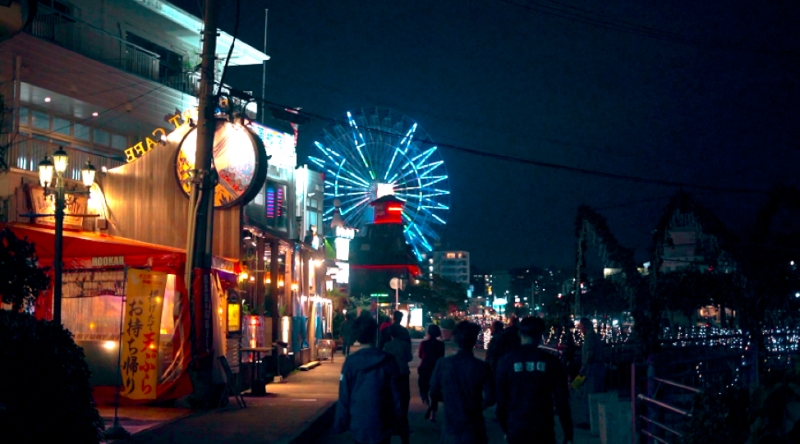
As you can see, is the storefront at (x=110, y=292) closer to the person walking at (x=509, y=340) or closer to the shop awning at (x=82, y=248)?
the shop awning at (x=82, y=248)

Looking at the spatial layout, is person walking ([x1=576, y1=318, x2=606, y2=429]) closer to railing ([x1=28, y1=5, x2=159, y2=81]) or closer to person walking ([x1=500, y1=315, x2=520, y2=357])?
person walking ([x1=500, y1=315, x2=520, y2=357])

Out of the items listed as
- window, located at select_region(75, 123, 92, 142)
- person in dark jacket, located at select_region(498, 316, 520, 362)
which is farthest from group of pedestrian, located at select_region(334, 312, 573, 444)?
window, located at select_region(75, 123, 92, 142)

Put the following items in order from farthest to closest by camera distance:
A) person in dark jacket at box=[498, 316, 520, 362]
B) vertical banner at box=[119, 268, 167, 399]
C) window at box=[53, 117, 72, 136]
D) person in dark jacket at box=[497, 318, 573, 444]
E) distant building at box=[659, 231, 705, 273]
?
window at box=[53, 117, 72, 136] → distant building at box=[659, 231, 705, 273] → vertical banner at box=[119, 268, 167, 399] → person in dark jacket at box=[498, 316, 520, 362] → person in dark jacket at box=[497, 318, 573, 444]

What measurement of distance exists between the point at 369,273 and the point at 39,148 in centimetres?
5552

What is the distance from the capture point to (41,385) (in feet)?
22.7

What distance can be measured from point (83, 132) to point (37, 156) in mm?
3954

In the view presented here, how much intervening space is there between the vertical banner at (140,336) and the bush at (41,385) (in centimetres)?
745

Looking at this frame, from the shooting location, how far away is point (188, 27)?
1143 inches

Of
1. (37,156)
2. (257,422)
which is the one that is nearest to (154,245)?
(37,156)

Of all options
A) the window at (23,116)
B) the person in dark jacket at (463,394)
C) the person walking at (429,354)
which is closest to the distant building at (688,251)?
the person walking at (429,354)

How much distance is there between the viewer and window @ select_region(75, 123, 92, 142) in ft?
79.5

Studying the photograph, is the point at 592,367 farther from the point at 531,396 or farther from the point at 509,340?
the point at 531,396

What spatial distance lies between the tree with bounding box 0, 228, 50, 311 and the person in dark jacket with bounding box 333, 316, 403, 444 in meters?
2.85

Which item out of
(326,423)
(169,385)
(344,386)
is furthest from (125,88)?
(344,386)
